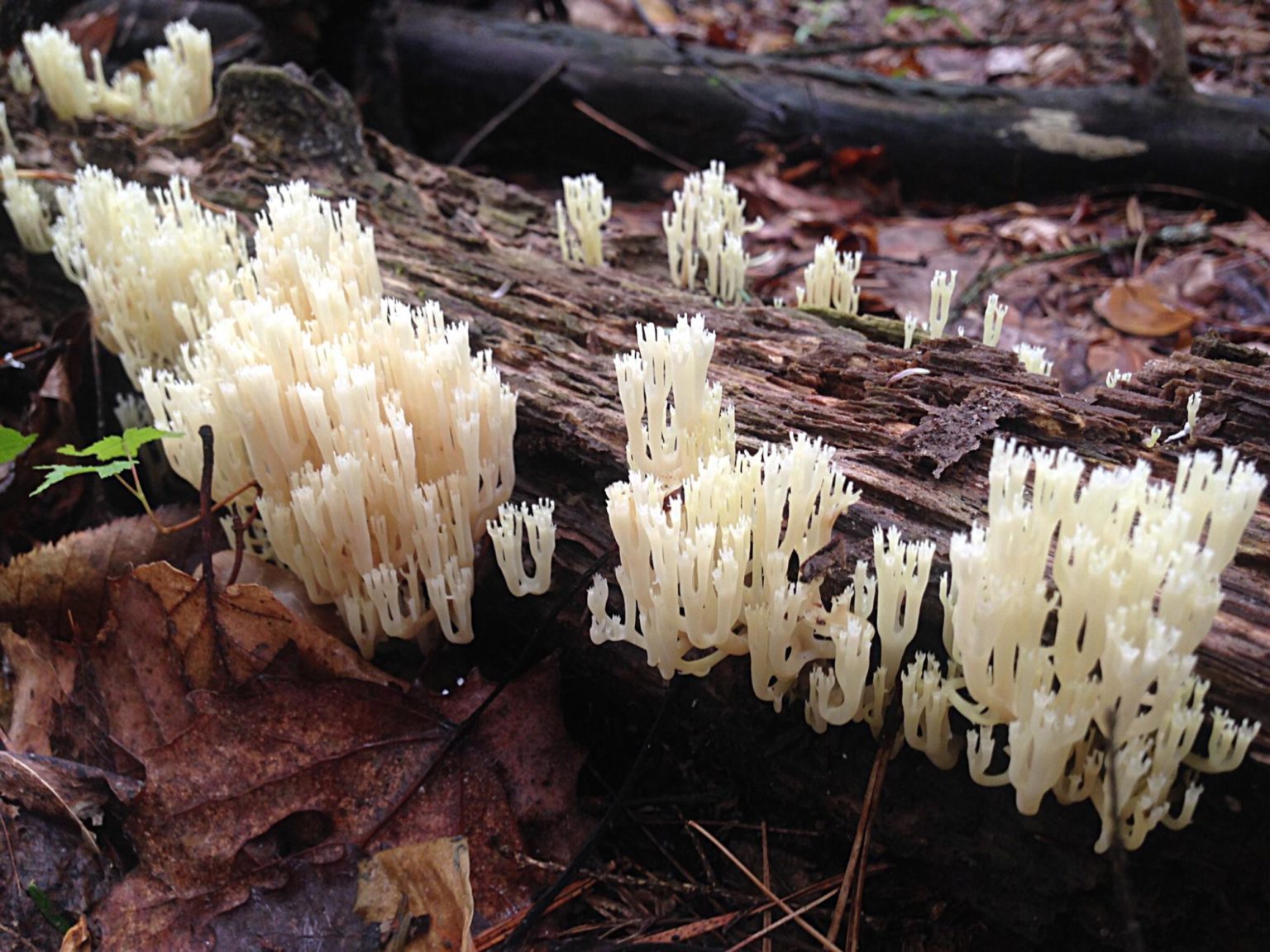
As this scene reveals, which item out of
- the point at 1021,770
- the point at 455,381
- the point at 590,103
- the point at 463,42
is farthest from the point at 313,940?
the point at 463,42

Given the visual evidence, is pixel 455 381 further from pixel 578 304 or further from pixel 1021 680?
pixel 1021 680

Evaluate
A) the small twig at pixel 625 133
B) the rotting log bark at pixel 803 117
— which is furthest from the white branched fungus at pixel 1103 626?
the small twig at pixel 625 133

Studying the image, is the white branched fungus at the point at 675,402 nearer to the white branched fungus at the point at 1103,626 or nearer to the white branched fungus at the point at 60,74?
the white branched fungus at the point at 1103,626

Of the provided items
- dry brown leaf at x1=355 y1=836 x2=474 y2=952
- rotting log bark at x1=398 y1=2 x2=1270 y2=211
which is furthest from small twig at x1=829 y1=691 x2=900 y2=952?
rotting log bark at x1=398 y1=2 x2=1270 y2=211

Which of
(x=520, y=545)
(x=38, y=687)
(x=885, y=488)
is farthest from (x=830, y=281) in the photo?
(x=38, y=687)

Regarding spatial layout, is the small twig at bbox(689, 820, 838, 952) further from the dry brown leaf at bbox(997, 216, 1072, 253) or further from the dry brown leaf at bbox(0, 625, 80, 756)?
the dry brown leaf at bbox(997, 216, 1072, 253)

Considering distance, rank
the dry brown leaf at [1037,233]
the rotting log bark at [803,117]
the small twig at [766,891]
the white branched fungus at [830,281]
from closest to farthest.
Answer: the small twig at [766,891]
the white branched fungus at [830,281]
the dry brown leaf at [1037,233]
the rotting log bark at [803,117]
